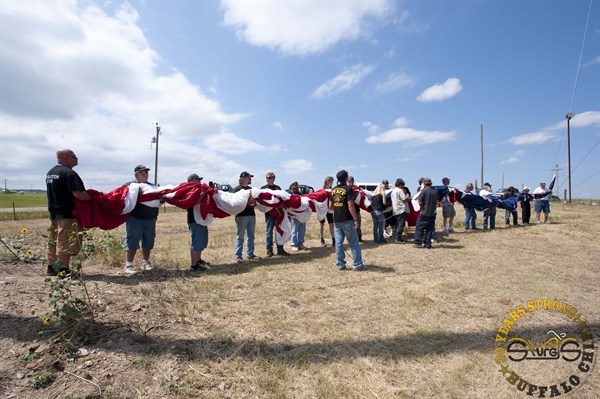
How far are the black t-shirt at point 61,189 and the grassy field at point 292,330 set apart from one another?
24.9 inches

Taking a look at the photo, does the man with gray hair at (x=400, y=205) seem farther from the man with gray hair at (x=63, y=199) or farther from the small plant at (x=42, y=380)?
the small plant at (x=42, y=380)

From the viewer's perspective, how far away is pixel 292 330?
3.70 metres

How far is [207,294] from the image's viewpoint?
192 inches

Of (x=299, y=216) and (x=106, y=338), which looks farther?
(x=299, y=216)

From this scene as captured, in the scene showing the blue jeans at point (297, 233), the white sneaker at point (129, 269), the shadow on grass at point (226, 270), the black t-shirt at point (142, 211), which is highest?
the black t-shirt at point (142, 211)

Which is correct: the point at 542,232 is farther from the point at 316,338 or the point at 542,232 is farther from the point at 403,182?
the point at 316,338

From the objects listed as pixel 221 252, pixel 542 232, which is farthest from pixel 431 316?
pixel 542 232

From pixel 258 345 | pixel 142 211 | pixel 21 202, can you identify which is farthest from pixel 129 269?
pixel 21 202

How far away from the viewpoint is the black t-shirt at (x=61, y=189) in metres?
4.88

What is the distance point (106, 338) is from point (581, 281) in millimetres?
7870

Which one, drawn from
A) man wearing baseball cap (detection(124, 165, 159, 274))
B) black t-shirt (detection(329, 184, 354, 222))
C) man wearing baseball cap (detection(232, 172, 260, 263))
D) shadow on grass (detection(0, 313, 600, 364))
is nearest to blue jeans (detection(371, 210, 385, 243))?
black t-shirt (detection(329, 184, 354, 222))

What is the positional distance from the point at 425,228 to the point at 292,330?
6.25 m

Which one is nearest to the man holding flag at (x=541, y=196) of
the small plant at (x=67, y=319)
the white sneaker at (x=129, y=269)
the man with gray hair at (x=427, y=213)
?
the man with gray hair at (x=427, y=213)

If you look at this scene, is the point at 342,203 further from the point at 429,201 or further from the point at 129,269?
the point at 129,269
